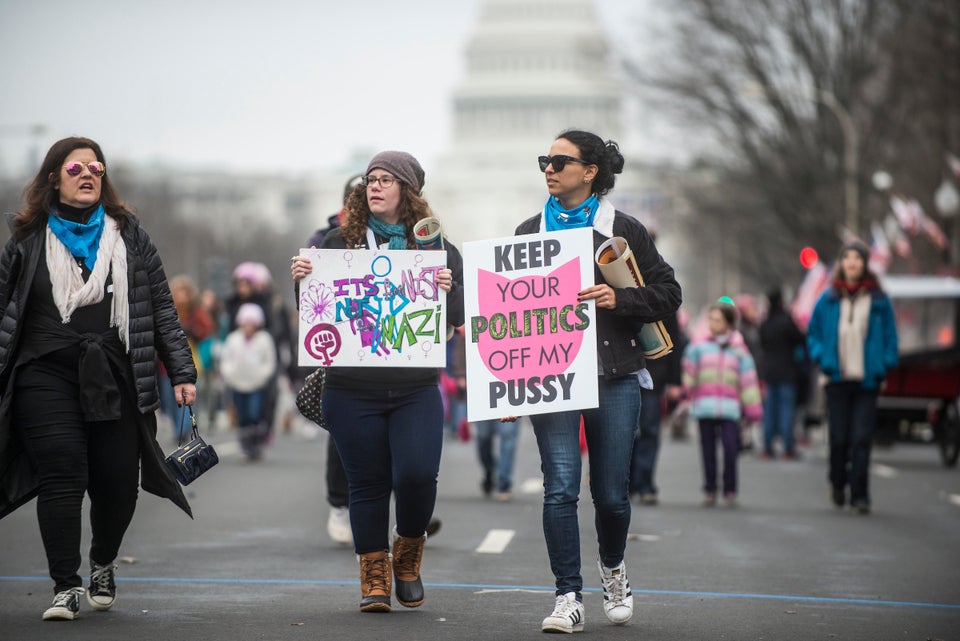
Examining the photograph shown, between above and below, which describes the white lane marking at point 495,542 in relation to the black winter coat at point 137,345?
below

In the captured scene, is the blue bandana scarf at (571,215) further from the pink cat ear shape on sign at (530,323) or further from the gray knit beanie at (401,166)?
the gray knit beanie at (401,166)

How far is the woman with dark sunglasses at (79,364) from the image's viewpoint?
302 inches

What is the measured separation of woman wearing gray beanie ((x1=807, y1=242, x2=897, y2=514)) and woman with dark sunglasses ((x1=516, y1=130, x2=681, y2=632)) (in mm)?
6020

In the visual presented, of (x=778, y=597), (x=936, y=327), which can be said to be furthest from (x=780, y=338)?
(x=778, y=597)

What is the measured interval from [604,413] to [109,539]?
6.42ft

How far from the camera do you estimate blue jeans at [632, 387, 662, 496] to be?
574 inches

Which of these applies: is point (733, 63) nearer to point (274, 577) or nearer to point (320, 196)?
point (274, 577)

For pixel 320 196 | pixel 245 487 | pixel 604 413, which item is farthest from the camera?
pixel 320 196

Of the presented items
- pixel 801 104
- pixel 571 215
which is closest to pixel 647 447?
pixel 571 215

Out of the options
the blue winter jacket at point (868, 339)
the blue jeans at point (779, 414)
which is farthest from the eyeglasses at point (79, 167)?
the blue jeans at point (779, 414)

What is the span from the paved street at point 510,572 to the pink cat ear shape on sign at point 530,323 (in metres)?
0.97

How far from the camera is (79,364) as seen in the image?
7.70m

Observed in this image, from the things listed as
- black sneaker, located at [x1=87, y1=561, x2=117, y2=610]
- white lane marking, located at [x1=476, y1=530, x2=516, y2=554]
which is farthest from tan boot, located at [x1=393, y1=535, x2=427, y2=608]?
white lane marking, located at [x1=476, y1=530, x2=516, y2=554]

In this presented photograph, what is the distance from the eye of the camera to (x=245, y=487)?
1573 centimetres
